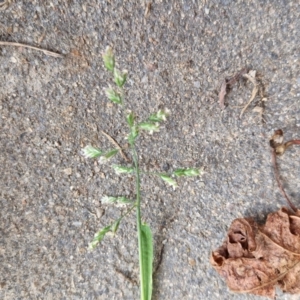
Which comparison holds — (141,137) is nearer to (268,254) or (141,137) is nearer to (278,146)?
(278,146)

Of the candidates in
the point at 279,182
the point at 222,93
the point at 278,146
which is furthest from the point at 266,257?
the point at 222,93

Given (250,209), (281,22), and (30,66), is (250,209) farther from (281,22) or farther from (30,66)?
(30,66)

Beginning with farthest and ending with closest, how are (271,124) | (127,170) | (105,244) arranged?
1. (105,244)
2. (271,124)
3. (127,170)

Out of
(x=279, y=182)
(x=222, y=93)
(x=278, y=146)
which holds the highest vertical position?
(x=222, y=93)

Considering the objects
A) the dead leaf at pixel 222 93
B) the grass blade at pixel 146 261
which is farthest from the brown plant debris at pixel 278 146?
the grass blade at pixel 146 261

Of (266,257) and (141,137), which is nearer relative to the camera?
(266,257)

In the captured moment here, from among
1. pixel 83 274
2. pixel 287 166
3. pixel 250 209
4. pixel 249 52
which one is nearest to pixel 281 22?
pixel 249 52

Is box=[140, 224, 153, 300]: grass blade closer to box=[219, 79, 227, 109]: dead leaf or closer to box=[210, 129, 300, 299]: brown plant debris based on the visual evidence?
box=[210, 129, 300, 299]: brown plant debris

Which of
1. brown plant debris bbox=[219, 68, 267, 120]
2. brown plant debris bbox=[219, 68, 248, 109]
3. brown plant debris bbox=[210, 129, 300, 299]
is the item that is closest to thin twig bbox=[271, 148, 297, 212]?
brown plant debris bbox=[210, 129, 300, 299]
